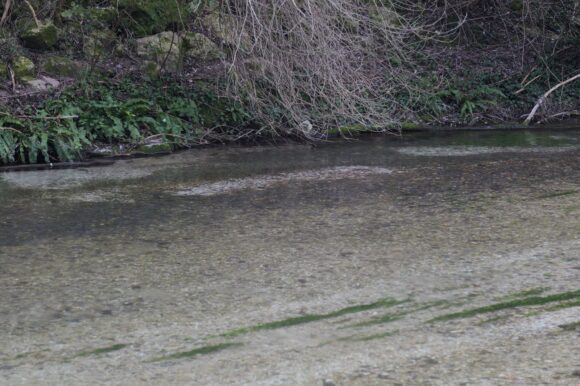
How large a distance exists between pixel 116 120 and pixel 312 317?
7.49m

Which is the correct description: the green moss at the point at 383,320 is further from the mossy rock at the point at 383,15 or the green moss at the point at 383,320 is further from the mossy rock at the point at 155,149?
the mossy rock at the point at 155,149

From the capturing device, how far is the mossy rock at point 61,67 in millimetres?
13469

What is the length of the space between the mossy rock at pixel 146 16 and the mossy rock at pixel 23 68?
2.19 metres

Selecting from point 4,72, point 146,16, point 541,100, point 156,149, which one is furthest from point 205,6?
point 541,100

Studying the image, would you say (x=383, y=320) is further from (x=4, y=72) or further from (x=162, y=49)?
(x=162, y=49)

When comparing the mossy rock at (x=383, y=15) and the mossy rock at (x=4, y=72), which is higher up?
the mossy rock at (x=383, y=15)

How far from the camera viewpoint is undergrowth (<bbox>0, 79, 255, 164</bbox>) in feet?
35.6

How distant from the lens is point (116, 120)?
11.8 metres

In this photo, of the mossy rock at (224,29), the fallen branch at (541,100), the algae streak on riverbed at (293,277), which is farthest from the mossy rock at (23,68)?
the fallen branch at (541,100)

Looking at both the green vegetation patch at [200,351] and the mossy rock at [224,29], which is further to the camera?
the mossy rock at [224,29]

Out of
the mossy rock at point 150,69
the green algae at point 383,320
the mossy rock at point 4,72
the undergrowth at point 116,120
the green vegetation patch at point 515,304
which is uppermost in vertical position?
the mossy rock at point 4,72

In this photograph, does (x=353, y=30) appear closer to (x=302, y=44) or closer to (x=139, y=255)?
(x=302, y=44)

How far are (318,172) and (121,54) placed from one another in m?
6.01

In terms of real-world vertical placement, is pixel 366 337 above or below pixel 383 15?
below
